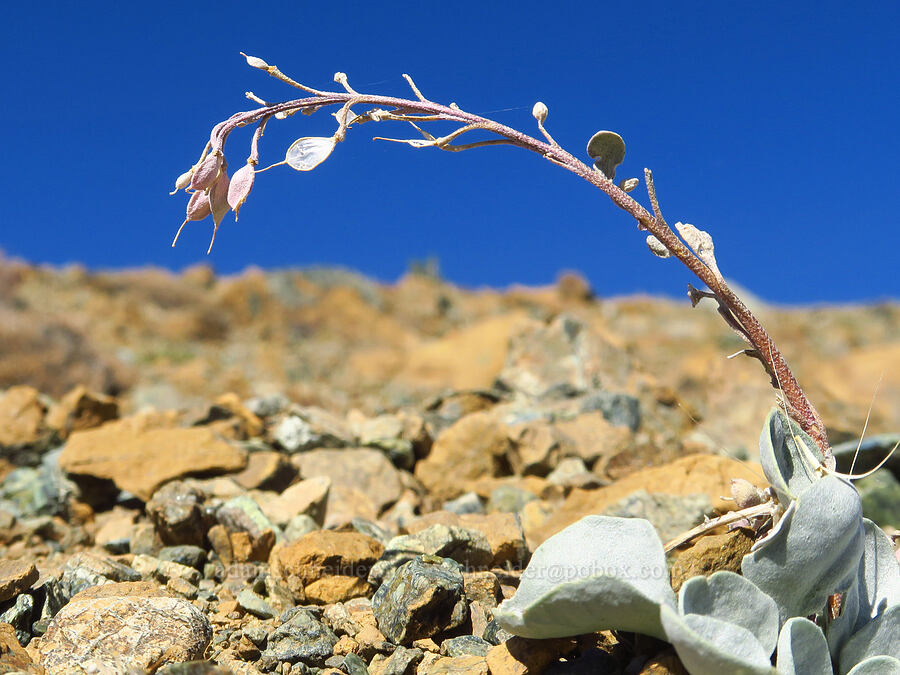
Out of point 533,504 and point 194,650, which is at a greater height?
point 533,504

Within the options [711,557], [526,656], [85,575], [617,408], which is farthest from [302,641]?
[617,408]

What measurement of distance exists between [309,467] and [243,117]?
273cm

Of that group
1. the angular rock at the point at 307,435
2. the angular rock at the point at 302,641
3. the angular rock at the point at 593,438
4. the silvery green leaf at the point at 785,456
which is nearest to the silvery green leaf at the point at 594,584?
the silvery green leaf at the point at 785,456

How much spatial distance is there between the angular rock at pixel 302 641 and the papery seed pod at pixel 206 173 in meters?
1.20

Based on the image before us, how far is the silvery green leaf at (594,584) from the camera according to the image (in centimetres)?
153

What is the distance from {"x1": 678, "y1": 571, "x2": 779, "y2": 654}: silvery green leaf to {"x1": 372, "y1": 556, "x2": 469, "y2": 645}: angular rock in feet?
2.39

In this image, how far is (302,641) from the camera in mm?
2070

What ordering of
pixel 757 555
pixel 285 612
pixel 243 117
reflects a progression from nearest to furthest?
pixel 757 555 → pixel 243 117 → pixel 285 612

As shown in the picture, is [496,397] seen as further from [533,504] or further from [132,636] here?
[132,636]

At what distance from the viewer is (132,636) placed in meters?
1.86

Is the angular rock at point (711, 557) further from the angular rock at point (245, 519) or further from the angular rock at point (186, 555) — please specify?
the angular rock at point (186, 555)

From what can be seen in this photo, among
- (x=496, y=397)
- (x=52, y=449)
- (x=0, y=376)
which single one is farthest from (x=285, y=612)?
(x=0, y=376)

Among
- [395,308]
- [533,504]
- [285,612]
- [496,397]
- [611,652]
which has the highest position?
[395,308]

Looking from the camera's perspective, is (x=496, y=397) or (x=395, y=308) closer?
(x=496, y=397)
